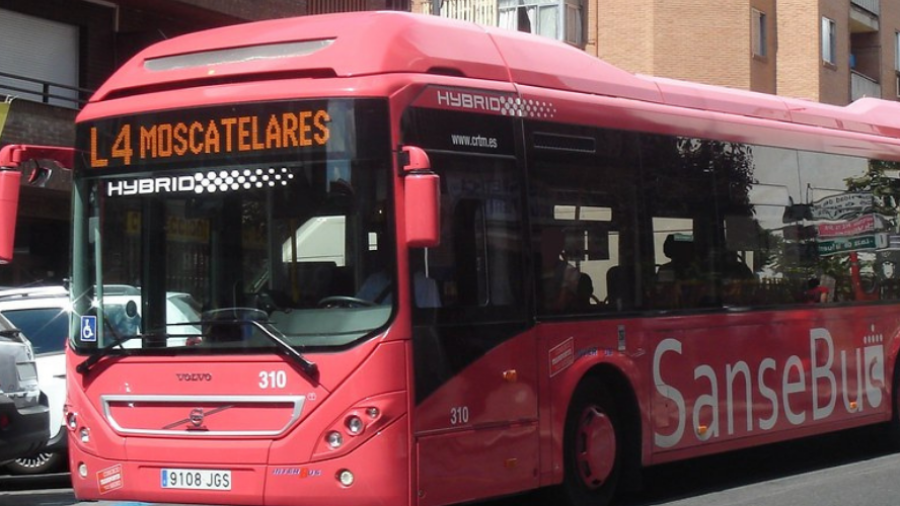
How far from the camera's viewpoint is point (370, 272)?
842 centimetres

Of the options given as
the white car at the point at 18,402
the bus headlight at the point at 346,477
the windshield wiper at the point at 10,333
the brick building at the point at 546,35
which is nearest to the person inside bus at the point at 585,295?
the bus headlight at the point at 346,477

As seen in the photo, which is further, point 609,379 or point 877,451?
point 877,451

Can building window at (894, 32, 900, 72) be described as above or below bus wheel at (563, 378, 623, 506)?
above

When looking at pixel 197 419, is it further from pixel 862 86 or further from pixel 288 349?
pixel 862 86

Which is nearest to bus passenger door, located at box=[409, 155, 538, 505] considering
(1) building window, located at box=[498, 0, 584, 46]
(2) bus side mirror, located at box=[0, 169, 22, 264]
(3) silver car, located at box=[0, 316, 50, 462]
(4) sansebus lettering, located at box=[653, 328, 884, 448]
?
(4) sansebus lettering, located at box=[653, 328, 884, 448]

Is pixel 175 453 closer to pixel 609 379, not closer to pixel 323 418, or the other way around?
pixel 323 418

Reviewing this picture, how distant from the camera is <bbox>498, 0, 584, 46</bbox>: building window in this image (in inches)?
1406

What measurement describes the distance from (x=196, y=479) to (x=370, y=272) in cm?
165

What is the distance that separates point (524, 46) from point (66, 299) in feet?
19.7

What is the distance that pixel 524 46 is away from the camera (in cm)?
1012

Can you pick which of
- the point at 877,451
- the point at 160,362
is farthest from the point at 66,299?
the point at 877,451

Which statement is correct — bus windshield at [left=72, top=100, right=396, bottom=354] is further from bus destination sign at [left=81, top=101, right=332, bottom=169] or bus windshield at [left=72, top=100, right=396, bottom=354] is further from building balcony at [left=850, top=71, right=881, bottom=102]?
building balcony at [left=850, top=71, right=881, bottom=102]

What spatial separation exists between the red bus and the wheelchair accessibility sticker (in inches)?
0.5

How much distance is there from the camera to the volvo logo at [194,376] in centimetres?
866
